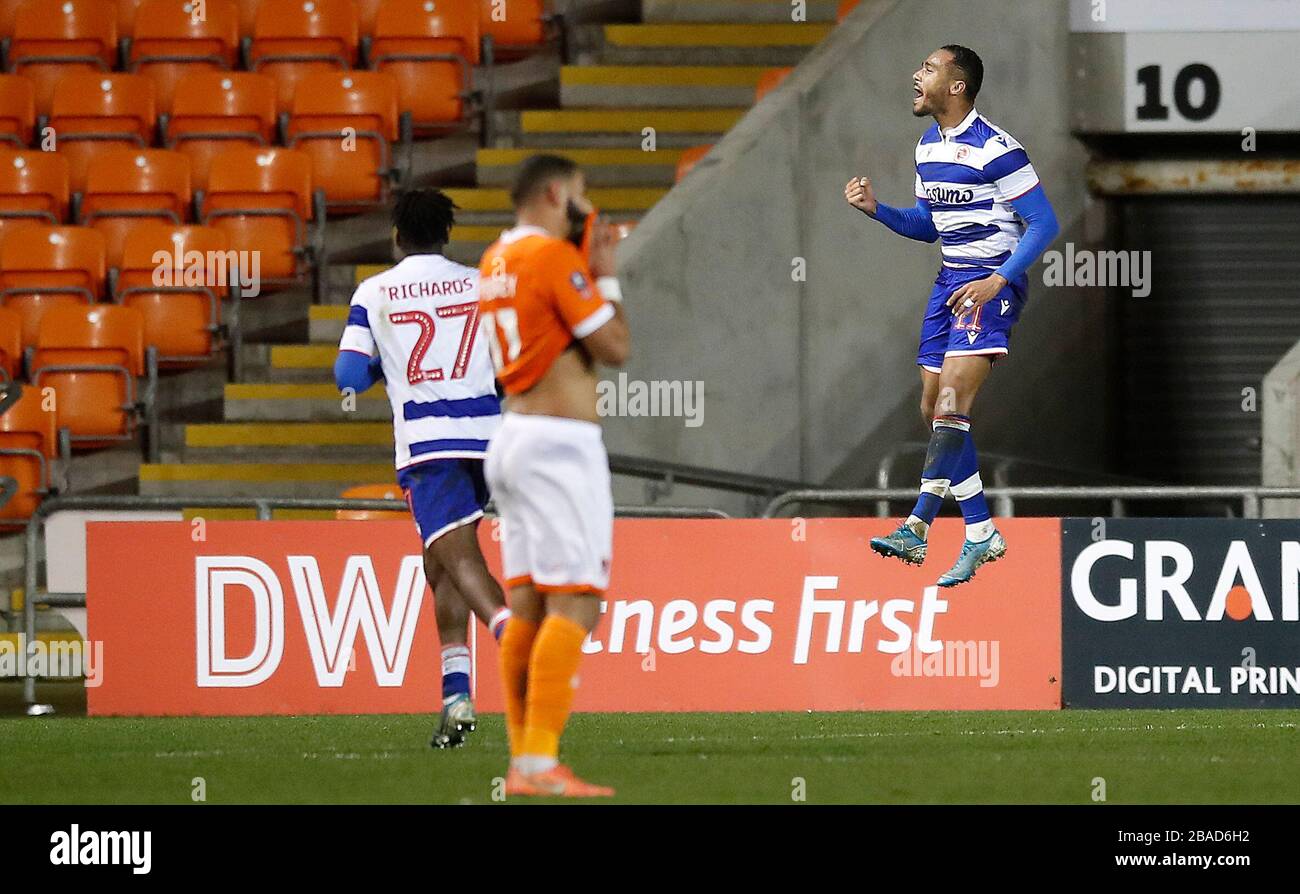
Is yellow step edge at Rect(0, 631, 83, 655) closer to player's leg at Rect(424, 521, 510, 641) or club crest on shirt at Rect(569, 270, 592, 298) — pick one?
player's leg at Rect(424, 521, 510, 641)

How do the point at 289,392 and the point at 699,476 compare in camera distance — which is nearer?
the point at 699,476

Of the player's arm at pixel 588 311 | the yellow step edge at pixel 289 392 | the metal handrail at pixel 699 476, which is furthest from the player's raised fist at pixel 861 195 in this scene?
the yellow step edge at pixel 289 392

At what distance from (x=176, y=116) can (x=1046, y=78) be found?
6.81m

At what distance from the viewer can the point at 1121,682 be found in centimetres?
1170

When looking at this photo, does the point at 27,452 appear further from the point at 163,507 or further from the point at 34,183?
the point at 34,183

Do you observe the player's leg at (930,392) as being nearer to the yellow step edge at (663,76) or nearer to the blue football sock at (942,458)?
the blue football sock at (942,458)

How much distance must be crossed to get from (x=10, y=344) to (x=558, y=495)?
947 cm

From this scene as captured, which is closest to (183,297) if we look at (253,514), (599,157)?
(253,514)

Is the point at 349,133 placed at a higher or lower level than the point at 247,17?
lower

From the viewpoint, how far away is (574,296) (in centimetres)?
715

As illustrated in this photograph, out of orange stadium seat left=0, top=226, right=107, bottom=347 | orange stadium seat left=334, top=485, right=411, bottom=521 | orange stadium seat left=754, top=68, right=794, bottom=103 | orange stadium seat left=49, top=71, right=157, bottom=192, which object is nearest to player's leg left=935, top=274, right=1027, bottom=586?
orange stadium seat left=334, top=485, right=411, bottom=521

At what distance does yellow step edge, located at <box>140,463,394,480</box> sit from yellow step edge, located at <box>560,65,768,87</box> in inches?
160

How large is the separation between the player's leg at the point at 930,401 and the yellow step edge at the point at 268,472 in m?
5.62
